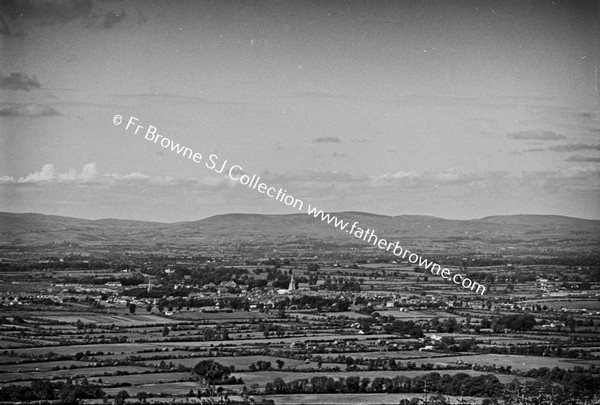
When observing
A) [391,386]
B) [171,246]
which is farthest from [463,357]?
[171,246]

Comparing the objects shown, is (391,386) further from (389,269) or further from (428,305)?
(389,269)

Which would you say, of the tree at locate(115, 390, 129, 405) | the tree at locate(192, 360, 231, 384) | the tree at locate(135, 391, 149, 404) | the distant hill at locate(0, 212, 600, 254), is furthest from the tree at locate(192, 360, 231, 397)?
the distant hill at locate(0, 212, 600, 254)

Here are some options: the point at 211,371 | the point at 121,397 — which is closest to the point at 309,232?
the point at 211,371

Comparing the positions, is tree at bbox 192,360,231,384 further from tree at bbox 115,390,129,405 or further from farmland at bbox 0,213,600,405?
tree at bbox 115,390,129,405

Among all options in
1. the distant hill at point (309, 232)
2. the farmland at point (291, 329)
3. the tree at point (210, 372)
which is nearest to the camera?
the farmland at point (291, 329)

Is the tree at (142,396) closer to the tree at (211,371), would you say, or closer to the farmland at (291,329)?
the farmland at (291,329)

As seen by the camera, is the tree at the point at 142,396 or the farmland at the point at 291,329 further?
the farmland at the point at 291,329

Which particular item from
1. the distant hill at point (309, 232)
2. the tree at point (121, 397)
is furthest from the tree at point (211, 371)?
the distant hill at point (309, 232)

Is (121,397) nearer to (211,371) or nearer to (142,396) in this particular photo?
(142,396)
